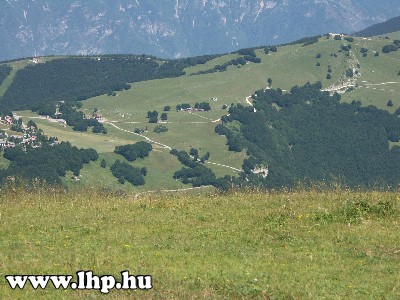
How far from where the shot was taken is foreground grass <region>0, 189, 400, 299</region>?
1334 centimetres

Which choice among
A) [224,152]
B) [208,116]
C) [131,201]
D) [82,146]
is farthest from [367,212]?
[208,116]

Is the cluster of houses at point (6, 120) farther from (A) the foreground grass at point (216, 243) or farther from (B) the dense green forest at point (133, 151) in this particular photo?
(A) the foreground grass at point (216, 243)

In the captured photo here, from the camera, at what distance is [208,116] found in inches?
7776

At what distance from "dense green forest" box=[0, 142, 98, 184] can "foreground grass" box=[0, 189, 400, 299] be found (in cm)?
8198

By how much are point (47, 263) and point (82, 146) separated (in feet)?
454

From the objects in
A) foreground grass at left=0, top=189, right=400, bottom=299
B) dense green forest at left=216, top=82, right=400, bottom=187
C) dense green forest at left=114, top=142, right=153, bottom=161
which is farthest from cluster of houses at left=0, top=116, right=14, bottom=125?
foreground grass at left=0, top=189, right=400, bottom=299

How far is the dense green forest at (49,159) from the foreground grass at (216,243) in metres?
82.0

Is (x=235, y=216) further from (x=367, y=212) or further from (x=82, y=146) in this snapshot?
(x=82, y=146)

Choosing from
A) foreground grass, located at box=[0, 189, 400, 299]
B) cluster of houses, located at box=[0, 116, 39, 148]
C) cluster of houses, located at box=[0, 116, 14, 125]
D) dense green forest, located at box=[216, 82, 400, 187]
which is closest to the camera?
foreground grass, located at box=[0, 189, 400, 299]

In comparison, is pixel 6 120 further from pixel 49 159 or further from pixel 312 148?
pixel 312 148

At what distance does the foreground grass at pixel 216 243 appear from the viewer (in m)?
13.3

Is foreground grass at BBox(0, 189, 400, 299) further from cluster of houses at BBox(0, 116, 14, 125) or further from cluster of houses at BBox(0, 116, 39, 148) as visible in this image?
cluster of houses at BBox(0, 116, 14, 125)

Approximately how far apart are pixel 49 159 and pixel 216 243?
10748cm

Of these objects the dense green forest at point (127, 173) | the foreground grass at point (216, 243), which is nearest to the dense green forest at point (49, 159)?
the dense green forest at point (127, 173)
